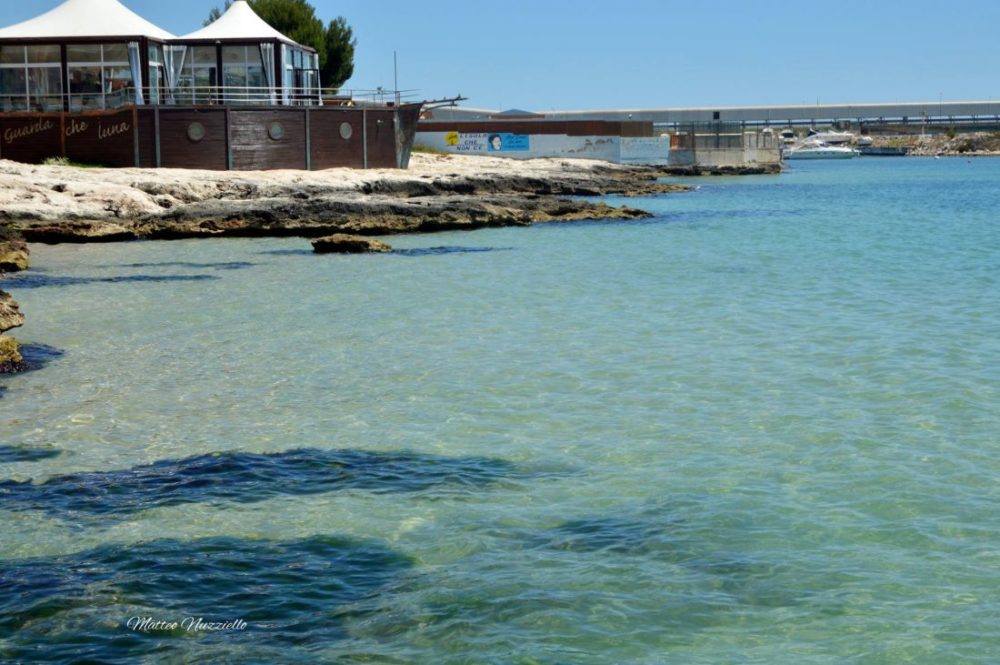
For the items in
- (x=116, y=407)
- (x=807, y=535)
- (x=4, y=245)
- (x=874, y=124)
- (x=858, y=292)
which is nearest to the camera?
(x=807, y=535)

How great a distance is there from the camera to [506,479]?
9656 millimetres

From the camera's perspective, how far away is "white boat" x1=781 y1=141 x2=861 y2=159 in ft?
536

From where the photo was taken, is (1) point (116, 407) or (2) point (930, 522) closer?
(2) point (930, 522)

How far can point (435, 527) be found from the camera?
8.46 m

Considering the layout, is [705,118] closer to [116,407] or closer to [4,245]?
[4,245]

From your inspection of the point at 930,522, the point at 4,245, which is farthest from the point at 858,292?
the point at 4,245

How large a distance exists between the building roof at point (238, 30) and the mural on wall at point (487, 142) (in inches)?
1192

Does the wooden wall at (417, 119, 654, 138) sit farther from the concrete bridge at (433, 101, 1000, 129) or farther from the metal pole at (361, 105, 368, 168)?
the concrete bridge at (433, 101, 1000, 129)

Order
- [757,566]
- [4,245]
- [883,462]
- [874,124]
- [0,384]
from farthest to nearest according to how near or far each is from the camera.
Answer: [874,124] → [4,245] → [0,384] → [883,462] → [757,566]

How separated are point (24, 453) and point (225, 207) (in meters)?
24.5

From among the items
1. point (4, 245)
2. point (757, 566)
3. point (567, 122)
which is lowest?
point (757, 566)

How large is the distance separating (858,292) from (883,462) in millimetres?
11983

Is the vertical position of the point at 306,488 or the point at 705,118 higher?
the point at 705,118

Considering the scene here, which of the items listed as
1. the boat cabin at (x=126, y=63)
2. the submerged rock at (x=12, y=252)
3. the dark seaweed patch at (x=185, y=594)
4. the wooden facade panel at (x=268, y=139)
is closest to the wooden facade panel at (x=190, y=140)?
the wooden facade panel at (x=268, y=139)
